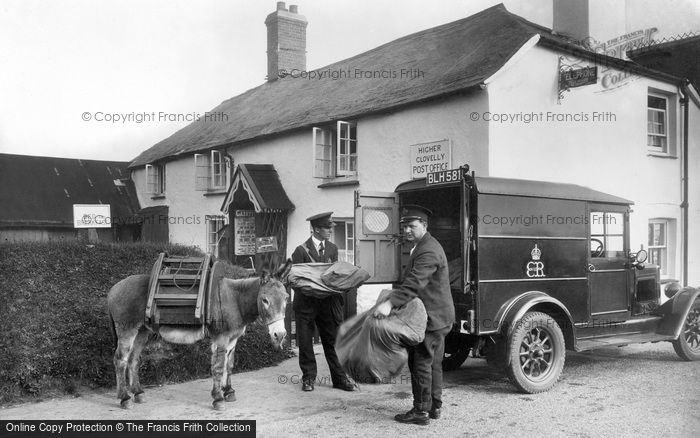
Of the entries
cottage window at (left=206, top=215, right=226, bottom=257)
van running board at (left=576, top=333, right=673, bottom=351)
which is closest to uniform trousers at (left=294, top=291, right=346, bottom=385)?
van running board at (left=576, top=333, right=673, bottom=351)

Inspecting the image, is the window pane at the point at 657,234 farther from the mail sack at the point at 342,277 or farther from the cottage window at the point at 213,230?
the cottage window at the point at 213,230

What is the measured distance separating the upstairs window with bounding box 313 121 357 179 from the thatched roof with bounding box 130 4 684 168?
359 millimetres

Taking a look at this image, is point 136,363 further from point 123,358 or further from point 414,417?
point 414,417

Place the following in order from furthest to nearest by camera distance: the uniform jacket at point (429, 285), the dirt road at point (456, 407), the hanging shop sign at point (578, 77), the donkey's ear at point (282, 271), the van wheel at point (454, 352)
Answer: the hanging shop sign at point (578, 77)
the van wheel at point (454, 352)
the donkey's ear at point (282, 271)
the uniform jacket at point (429, 285)
the dirt road at point (456, 407)

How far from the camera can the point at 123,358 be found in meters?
5.57

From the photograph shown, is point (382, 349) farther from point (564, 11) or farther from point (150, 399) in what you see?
point (564, 11)

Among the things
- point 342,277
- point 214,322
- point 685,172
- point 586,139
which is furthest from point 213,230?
point 685,172

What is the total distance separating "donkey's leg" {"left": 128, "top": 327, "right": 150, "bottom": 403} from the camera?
5691 mm

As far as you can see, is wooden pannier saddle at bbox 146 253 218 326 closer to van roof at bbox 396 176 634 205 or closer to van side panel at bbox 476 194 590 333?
van roof at bbox 396 176 634 205

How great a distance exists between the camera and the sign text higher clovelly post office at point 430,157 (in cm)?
981

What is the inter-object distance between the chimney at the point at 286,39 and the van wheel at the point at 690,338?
14.2 meters

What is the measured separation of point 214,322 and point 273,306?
25.4 inches

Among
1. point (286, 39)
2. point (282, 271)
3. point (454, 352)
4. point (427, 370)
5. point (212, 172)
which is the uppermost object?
point (286, 39)

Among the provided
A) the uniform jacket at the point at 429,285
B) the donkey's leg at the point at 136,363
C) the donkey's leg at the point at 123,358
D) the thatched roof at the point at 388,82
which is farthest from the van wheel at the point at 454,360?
the thatched roof at the point at 388,82
